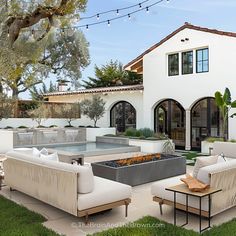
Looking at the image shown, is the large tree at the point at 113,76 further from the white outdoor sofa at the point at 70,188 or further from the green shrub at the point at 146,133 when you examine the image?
the white outdoor sofa at the point at 70,188

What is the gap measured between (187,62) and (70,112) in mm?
10120

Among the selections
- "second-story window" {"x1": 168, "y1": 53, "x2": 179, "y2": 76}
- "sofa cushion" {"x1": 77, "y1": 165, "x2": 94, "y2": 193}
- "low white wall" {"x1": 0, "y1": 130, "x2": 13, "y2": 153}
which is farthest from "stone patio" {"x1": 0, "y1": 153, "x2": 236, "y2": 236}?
"second-story window" {"x1": 168, "y1": 53, "x2": 179, "y2": 76}

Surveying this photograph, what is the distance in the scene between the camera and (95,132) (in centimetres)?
2008

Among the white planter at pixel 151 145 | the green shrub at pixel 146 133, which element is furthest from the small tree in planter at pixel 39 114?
the white planter at pixel 151 145

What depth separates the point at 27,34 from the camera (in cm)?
1750

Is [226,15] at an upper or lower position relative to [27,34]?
upper

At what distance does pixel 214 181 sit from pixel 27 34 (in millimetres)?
14925

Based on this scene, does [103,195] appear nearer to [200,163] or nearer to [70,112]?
[200,163]

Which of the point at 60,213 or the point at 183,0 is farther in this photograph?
the point at 183,0

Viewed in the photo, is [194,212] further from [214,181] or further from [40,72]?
[40,72]

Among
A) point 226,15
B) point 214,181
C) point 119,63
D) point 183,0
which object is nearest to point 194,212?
point 214,181

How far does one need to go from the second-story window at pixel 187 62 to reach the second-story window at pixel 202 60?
1.54ft

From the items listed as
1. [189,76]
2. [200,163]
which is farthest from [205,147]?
[200,163]

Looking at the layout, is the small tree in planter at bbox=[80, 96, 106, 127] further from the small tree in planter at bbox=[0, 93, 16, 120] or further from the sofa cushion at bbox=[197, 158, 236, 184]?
the sofa cushion at bbox=[197, 158, 236, 184]
